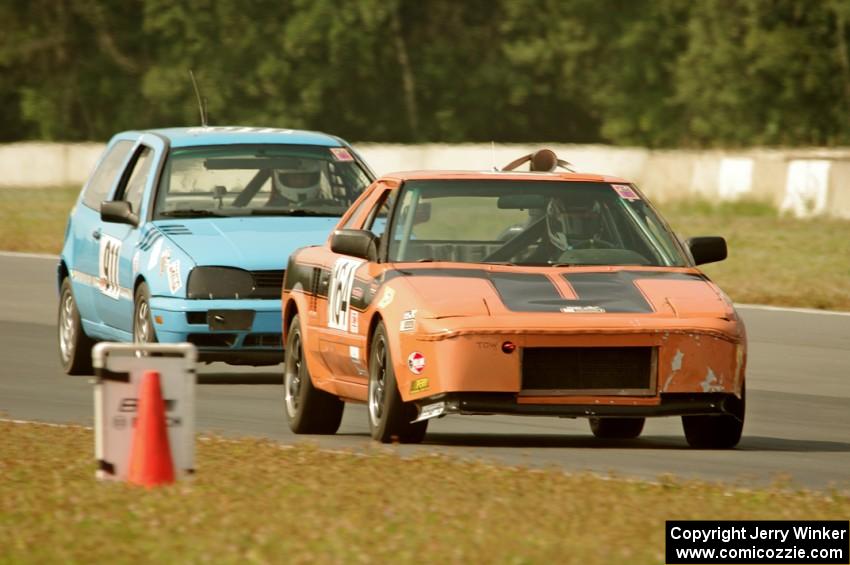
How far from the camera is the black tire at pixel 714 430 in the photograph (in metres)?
10.4

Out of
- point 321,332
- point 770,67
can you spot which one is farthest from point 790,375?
point 770,67

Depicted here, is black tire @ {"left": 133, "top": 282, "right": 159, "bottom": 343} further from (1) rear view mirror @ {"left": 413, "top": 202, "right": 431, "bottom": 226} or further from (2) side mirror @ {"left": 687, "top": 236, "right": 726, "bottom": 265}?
(2) side mirror @ {"left": 687, "top": 236, "right": 726, "bottom": 265}

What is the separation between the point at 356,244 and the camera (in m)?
10.8

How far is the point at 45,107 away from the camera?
62.1m

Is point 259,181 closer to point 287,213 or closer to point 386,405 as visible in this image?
point 287,213

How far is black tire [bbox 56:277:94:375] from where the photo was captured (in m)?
15.1

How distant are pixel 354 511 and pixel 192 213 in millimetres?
6910

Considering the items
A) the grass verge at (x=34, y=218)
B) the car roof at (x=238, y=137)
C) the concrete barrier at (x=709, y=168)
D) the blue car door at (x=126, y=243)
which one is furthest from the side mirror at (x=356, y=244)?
the concrete barrier at (x=709, y=168)

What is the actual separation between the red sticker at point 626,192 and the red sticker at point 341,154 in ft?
13.8

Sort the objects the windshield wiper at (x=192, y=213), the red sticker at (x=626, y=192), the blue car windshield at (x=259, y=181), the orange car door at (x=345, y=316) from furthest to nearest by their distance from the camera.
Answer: the blue car windshield at (x=259, y=181) < the windshield wiper at (x=192, y=213) < the red sticker at (x=626, y=192) < the orange car door at (x=345, y=316)

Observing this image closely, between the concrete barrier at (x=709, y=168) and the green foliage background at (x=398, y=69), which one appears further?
the green foliage background at (x=398, y=69)

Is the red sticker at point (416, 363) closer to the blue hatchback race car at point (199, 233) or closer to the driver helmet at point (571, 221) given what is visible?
the driver helmet at point (571, 221)

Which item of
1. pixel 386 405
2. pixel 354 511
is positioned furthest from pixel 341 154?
pixel 354 511

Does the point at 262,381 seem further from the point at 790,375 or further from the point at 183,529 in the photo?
the point at 183,529
